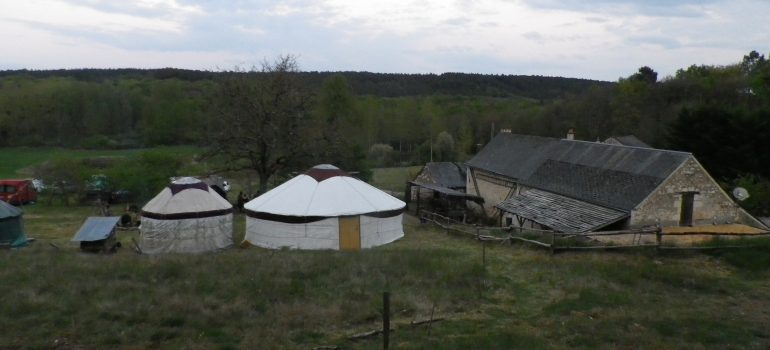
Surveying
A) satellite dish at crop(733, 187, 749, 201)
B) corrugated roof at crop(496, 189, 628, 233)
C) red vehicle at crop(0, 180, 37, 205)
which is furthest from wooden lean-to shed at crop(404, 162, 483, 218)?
red vehicle at crop(0, 180, 37, 205)

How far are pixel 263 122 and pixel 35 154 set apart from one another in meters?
40.4

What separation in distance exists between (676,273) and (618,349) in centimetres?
548

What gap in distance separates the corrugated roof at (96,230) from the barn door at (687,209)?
59.6ft

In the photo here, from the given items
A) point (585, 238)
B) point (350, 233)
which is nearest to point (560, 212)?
point (585, 238)

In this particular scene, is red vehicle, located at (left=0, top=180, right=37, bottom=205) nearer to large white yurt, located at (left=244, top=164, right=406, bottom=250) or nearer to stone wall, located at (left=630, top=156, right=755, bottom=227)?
large white yurt, located at (left=244, top=164, right=406, bottom=250)

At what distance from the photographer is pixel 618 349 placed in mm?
8266

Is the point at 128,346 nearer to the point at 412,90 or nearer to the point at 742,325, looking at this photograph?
the point at 742,325

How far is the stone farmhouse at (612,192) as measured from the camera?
18.7 meters

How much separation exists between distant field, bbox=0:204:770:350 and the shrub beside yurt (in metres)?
4.24

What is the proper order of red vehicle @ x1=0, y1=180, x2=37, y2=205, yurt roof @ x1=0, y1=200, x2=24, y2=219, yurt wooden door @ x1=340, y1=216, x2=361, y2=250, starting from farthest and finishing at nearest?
1. red vehicle @ x1=0, y1=180, x2=37, y2=205
2. yurt wooden door @ x1=340, y1=216, x2=361, y2=250
3. yurt roof @ x1=0, y1=200, x2=24, y2=219

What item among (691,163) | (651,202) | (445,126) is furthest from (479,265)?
(445,126)

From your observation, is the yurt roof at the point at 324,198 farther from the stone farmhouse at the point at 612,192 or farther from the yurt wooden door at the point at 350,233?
the stone farmhouse at the point at 612,192

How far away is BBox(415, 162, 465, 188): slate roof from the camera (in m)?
31.2

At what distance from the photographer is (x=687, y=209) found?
19.4 metres
